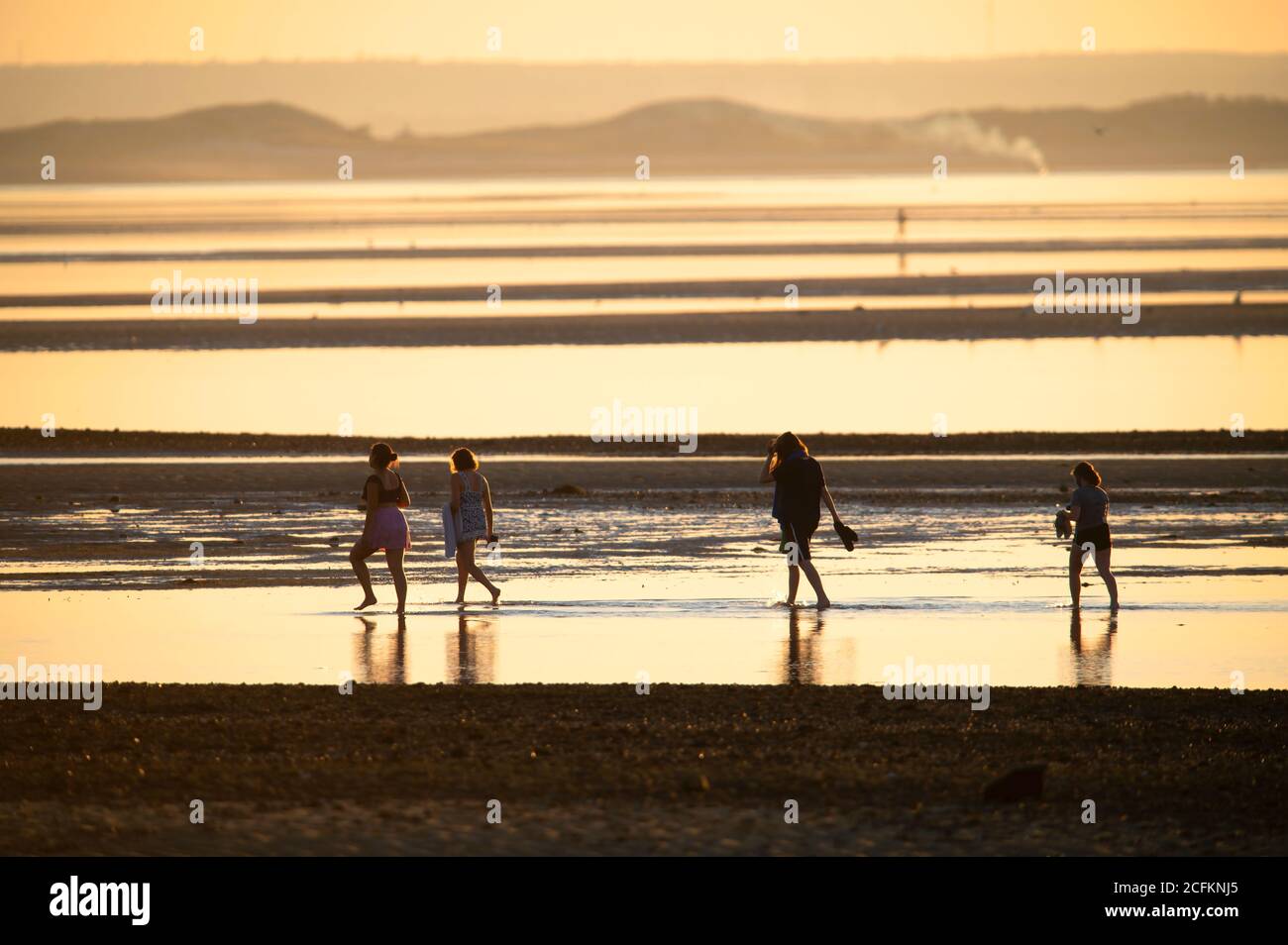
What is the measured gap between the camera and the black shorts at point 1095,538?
16.2 m

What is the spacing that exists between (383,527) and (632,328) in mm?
36375

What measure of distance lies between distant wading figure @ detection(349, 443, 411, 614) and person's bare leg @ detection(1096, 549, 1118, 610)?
221 inches

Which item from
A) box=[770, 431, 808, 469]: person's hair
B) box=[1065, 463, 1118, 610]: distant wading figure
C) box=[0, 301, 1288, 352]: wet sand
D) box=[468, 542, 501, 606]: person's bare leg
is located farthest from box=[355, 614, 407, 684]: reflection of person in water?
box=[0, 301, 1288, 352]: wet sand

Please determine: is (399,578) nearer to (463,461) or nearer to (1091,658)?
(463,461)

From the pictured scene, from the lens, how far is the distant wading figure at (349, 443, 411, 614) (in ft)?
53.1

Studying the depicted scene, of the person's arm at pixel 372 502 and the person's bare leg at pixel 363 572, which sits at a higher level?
the person's arm at pixel 372 502

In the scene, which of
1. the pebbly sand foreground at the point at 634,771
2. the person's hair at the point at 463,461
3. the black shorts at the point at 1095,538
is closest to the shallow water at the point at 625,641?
the black shorts at the point at 1095,538

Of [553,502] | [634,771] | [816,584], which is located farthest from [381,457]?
[553,502]

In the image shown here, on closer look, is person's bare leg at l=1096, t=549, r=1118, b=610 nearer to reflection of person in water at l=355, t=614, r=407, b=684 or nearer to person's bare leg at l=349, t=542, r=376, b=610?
reflection of person in water at l=355, t=614, r=407, b=684

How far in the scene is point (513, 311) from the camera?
57438 mm

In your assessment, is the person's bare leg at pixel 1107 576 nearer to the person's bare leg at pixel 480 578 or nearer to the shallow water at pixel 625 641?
the shallow water at pixel 625 641

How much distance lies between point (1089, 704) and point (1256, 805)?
2.36 m

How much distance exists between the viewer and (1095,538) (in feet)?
53.1
